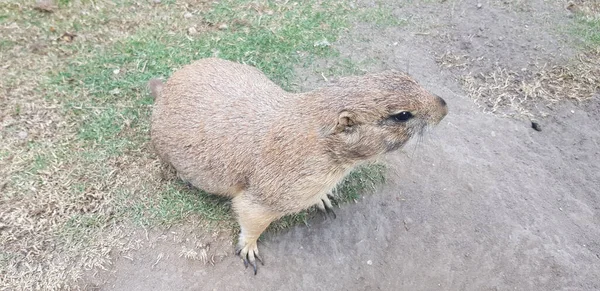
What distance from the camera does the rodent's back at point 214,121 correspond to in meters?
2.90

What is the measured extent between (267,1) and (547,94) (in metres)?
3.35

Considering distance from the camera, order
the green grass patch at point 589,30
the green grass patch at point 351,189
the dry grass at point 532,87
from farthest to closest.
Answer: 1. the green grass patch at point 589,30
2. the dry grass at point 532,87
3. the green grass patch at point 351,189

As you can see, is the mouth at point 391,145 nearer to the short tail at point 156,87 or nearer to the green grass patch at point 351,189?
the green grass patch at point 351,189

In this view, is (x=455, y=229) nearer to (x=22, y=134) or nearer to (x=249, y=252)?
(x=249, y=252)

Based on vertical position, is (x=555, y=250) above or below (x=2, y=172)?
below

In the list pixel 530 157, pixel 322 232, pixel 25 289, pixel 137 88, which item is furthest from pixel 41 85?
pixel 530 157

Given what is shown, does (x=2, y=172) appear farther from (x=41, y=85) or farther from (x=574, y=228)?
(x=574, y=228)

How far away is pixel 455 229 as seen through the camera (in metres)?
3.36

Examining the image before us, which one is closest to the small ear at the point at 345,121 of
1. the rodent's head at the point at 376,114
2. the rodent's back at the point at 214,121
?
the rodent's head at the point at 376,114

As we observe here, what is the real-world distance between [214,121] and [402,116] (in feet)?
4.20

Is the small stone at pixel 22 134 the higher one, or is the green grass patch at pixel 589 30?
the green grass patch at pixel 589 30

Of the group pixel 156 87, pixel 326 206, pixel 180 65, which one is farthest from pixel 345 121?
pixel 180 65

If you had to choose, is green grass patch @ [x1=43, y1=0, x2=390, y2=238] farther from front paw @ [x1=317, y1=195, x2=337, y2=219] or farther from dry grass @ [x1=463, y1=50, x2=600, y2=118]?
dry grass @ [x1=463, y1=50, x2=600, y2=118]

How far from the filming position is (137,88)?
13.5 ft
